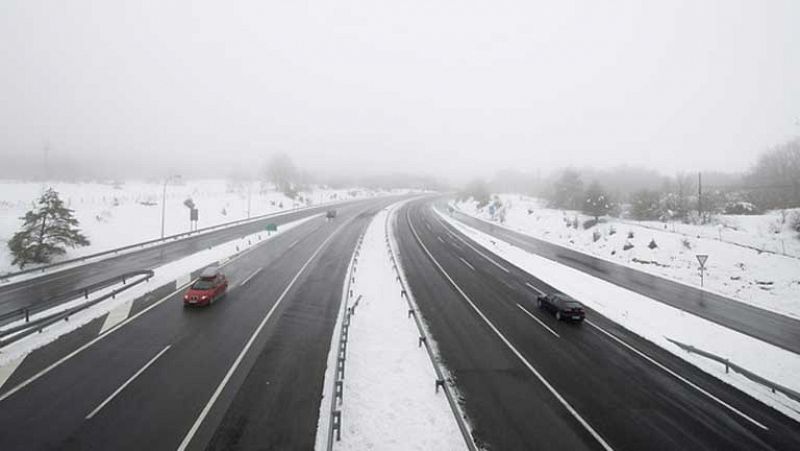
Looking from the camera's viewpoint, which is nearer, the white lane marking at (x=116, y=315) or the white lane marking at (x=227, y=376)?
the white lane marking at (x=227, y=376)

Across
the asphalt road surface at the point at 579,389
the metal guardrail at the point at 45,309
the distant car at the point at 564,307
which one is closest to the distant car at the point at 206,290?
the metal guardrail at the point at 45,309

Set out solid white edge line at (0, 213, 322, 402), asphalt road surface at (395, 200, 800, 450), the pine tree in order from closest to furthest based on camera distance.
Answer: asphalt road surface at (395, 200, 800, 450), solid white edge line at (0, 213, 322, 402), the pine tree

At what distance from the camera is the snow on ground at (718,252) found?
85.5 ft

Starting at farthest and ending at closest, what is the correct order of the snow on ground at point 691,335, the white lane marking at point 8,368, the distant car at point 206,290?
the distant car at point 206,290 < the snow on ground at point 691,335 < the white lane marking at point 8,368

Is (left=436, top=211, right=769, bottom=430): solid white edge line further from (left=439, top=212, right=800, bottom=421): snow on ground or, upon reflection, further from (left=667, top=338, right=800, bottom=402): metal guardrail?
(left=667, top=338, right=800, bottom=402): metal guardrail

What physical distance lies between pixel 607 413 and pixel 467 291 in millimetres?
13110

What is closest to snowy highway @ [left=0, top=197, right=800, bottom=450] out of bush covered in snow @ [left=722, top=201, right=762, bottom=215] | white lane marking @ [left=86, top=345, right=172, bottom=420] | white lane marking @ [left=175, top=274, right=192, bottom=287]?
white lane marking @ [left=86, top=345, right=172, bottom=420]

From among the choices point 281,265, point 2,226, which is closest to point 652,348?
point 281,265

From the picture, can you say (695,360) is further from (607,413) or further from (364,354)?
(364,354)

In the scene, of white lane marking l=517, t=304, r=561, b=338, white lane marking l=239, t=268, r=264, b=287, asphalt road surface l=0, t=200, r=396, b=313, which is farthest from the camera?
white lane marking l=239, t=268, r=264, b=287

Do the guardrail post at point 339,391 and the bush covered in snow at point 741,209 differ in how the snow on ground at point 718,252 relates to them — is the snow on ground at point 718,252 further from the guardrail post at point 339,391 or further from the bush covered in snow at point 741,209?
the guardrail post at point 339,391

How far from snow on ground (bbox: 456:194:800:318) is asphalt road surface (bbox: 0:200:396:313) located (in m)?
47.4

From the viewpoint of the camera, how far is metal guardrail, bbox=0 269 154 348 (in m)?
14.4

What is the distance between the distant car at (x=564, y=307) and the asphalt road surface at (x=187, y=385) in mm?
12874
